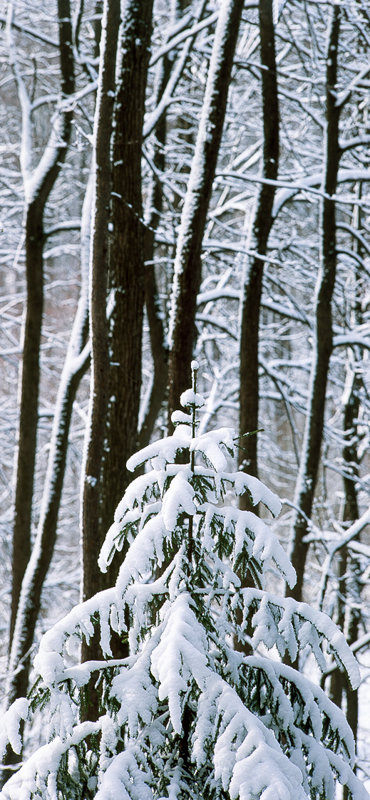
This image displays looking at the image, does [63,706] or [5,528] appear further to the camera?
[5,528]

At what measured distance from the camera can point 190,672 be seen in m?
2.14

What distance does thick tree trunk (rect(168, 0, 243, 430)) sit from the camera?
5.62m

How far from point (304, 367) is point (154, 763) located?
27.9 feet

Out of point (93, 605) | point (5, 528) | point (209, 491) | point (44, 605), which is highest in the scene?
point (209, 491)

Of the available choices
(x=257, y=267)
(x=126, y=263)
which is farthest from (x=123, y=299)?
(x=257, y=267)

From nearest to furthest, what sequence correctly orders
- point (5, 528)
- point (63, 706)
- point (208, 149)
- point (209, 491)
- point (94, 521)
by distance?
point (63, 706), point (209, 491), point (94, 521), point (208, 149), point (5, 528)

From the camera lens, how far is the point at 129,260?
19.4 ft

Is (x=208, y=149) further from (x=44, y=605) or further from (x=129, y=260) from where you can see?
(x=44, y=605)

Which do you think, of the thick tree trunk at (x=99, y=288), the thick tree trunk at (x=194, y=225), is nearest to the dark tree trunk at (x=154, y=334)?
the thick tree trunk at (x=194, y=225)

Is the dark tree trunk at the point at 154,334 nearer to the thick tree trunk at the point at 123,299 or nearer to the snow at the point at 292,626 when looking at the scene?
the thick tree trunk at the point at 123,299

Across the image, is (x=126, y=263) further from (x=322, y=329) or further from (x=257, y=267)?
(x=322, y=329)

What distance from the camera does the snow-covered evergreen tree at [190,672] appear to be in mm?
2307

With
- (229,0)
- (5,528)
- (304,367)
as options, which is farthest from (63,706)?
(5,528)

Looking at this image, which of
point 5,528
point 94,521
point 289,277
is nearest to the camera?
point 94,521
